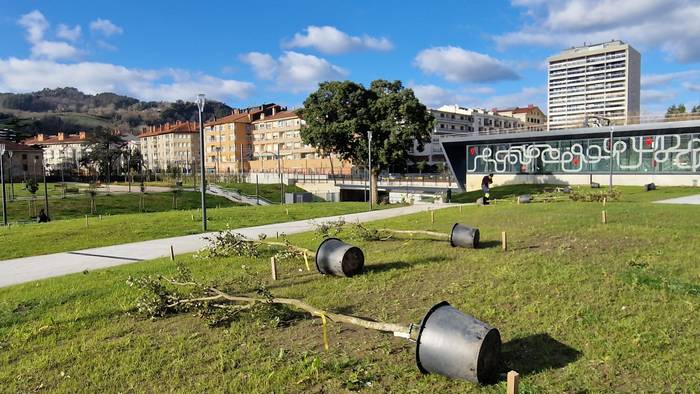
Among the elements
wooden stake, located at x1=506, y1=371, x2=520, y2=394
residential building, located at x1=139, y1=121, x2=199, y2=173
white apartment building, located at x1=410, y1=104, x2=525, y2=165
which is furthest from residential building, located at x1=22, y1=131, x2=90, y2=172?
wooden stake, located at x1=506, y1=371, x2=520, y2=394

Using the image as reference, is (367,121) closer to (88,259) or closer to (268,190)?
(88,259)

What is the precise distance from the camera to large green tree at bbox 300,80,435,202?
32625 millimetres

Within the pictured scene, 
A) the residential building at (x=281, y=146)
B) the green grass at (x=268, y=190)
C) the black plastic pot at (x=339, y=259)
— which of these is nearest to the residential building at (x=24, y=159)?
the residential building at (x=281, y=146)

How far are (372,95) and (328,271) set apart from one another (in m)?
26.9

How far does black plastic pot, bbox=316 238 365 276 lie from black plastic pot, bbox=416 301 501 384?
3.99 meters

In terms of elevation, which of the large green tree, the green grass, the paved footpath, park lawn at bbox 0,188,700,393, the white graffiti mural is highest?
the large green tree

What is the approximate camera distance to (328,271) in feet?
29.5

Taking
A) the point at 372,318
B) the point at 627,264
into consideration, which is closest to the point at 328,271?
the point at 372,318

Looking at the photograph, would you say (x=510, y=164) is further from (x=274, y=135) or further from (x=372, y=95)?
(x=274, y=135)

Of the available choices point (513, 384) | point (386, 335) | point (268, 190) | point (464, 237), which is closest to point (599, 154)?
point (464, 237)

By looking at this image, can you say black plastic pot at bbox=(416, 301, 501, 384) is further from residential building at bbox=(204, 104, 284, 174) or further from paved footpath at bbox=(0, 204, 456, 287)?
residential building at bbox=(204, 104, 284, 174)

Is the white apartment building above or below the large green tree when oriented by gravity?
above

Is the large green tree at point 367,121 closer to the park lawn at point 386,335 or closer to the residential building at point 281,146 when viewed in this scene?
the park lawn at point 386,335

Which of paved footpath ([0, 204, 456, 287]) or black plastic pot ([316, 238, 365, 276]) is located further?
paved footpath ([0, 204, 456, 287])
